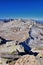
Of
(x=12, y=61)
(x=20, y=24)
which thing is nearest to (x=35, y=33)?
(x=20, y=24)

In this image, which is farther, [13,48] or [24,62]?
[13,48]

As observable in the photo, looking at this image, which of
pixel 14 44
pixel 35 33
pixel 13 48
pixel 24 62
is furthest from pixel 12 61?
pixel 35 33

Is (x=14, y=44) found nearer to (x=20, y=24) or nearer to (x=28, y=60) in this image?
(x=28, y=60)

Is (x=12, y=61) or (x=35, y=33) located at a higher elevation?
(x=12, y=61)

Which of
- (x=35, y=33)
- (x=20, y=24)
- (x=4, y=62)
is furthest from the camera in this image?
(x=20, y=24)

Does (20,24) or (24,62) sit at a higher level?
(24,62)

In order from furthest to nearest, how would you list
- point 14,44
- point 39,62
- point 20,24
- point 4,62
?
point 20,24, point 14,44, point 4,62, point 39,62

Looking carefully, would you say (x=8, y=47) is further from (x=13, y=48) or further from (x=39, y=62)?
(x=39, y=62)

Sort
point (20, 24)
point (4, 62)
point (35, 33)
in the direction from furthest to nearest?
1. point (20, 24)
2. point (35, 33)
3. point (4, 62)

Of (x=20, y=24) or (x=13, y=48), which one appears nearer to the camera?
(x=13, y=48)
